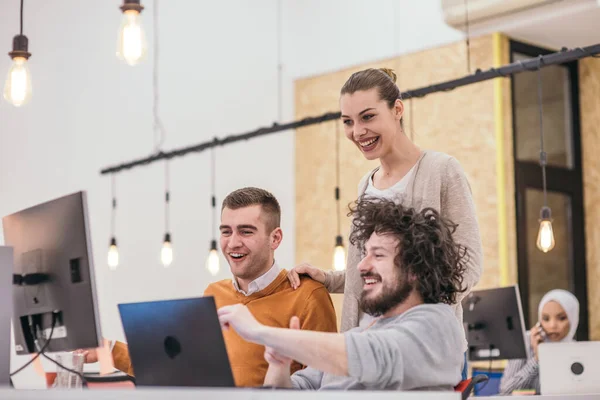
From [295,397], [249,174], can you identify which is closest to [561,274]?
[249,174]

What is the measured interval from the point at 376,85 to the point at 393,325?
99 centimetres

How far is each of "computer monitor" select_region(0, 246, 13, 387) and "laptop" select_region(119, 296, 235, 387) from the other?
1.34 ft

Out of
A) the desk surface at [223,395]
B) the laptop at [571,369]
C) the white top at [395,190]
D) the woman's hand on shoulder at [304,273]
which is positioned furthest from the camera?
the laptop at [571,369]

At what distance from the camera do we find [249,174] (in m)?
8.95

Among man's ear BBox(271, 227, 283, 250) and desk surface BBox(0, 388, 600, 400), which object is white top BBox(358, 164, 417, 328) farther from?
desk surface BBox(0, 388, 600, 400)

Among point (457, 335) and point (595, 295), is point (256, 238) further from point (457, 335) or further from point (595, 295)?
point (595, 295)

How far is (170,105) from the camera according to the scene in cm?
844

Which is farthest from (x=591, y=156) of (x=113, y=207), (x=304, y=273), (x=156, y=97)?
(x=304, y=273)

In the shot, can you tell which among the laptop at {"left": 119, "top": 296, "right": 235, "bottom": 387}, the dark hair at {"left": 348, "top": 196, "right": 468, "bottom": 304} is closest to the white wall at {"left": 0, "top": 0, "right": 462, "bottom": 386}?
the laptop at {"left": 119, "top": 296, "right": 235, "bottom": 387}

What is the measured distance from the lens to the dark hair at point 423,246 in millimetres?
2215

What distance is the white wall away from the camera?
7.54 meters

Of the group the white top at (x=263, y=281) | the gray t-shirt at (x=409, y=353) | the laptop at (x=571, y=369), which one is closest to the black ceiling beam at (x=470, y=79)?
the white top at (x=263, y=281)

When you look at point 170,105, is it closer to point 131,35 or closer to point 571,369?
point 131,35

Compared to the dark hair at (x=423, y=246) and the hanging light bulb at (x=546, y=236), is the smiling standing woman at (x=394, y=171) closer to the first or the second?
the dark hair at (x=423, y=246)
